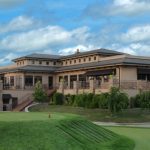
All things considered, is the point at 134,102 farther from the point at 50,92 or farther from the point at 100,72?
the point at 50,92

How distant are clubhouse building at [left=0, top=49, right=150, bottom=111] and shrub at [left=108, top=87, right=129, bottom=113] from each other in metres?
4.58

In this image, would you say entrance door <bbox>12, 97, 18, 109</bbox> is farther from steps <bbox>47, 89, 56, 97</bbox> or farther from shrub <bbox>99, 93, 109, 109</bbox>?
shrub <bbox>99, 93, 109, 109</bbox>

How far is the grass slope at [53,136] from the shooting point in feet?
58.4

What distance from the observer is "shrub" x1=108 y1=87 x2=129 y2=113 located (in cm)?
4553

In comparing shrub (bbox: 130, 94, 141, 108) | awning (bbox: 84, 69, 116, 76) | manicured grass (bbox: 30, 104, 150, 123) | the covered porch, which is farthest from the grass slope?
the covered porch

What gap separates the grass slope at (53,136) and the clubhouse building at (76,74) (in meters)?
29.1

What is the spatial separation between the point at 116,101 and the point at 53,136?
27302mm

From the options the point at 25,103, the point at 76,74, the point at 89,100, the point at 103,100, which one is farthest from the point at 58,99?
the point at 103,100

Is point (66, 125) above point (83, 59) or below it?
below

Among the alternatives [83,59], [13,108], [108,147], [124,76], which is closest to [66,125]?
[108,147]

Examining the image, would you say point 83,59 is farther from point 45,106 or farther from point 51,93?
point 45,106

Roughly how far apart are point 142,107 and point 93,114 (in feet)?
18.7

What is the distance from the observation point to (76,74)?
219 feet

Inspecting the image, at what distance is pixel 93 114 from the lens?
47344mm
